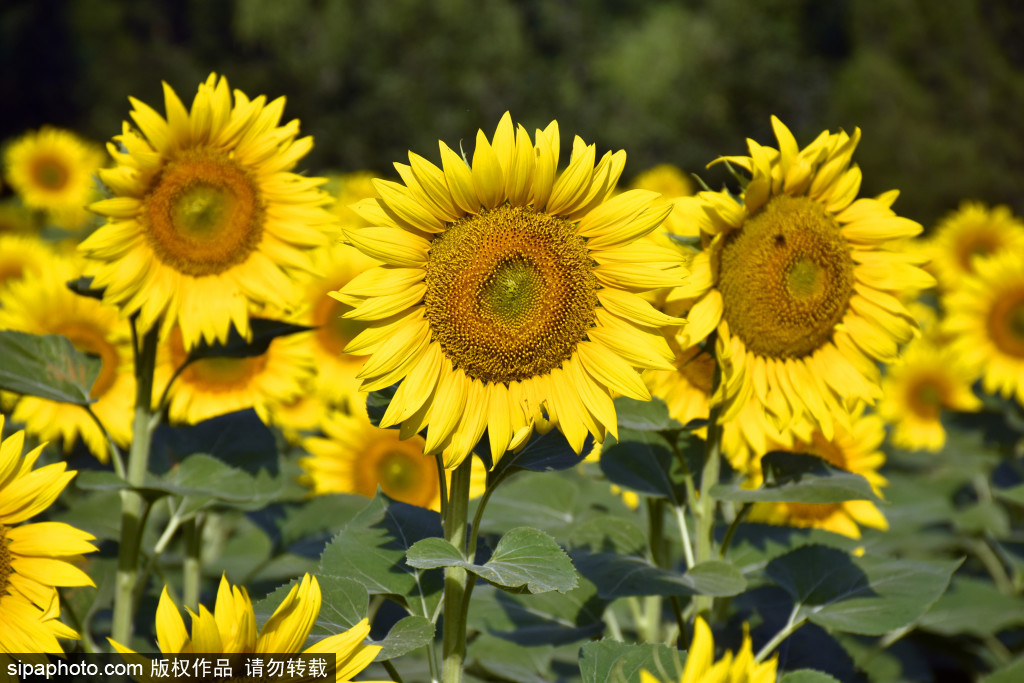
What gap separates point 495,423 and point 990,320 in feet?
11.3

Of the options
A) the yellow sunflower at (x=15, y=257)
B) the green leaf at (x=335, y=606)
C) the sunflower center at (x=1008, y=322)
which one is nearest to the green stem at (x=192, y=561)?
the green leaf at (x=335, y=606)

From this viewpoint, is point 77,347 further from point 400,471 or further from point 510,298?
point 510,298

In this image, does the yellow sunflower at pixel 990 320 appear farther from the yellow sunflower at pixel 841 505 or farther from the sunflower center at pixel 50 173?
the sunflower center at pixel 50 173

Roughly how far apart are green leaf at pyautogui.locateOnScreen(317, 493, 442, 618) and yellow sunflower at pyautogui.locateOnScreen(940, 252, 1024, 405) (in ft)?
10.5

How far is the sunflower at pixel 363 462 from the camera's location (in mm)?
3045

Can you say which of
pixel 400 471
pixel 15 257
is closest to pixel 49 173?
pixel 15 257

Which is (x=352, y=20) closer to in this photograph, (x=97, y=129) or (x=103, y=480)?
(x=97, y=129)

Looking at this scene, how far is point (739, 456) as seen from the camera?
2.17 meters

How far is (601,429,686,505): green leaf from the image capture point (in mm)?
2078

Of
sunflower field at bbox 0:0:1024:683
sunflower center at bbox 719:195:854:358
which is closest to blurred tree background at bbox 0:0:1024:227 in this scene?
sunflower field at bbox 0:0:1024:683

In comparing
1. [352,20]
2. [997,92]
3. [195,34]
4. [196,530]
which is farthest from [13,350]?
[195,34]

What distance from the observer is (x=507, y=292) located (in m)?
1.57

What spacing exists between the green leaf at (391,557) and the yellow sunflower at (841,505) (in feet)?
3.71

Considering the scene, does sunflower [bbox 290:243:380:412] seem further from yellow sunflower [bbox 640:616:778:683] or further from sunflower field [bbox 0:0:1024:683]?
yellow sunflower [bbox 640:616:778:683]
